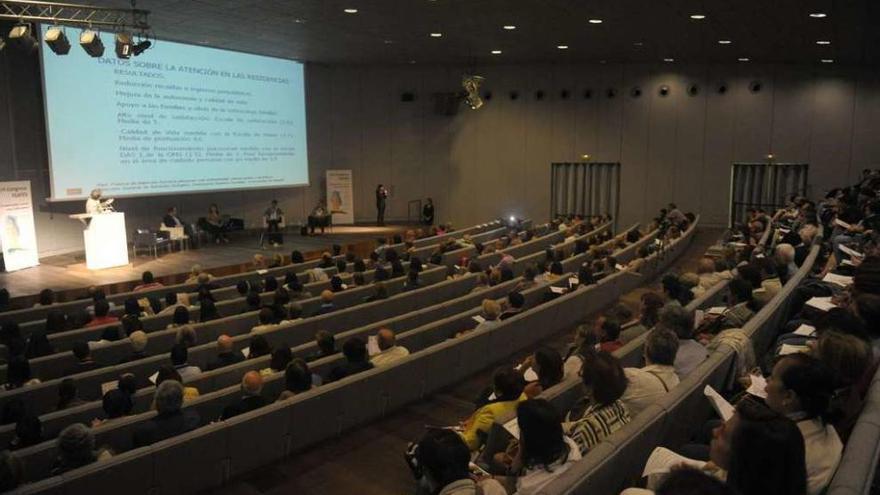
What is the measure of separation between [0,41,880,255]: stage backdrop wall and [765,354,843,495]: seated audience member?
14697 millimetres

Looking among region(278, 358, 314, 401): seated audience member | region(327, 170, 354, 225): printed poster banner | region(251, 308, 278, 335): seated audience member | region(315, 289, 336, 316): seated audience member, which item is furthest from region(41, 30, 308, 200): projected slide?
region(278, 358, 314, 401): seated audience member

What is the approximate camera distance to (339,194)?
18.7 m

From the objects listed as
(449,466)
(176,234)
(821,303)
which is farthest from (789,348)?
(176,234)

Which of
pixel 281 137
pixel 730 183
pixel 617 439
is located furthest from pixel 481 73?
pixel 617 439

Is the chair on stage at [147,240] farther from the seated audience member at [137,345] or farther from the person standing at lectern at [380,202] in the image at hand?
the seated audience member at [137,345]

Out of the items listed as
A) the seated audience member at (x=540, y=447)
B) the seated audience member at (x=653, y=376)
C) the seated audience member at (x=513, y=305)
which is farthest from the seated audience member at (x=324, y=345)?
the seated audience member at (x=540, y=447)

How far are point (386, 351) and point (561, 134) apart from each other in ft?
46.9

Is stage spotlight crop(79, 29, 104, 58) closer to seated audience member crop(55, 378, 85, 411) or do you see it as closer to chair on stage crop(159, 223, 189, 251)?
chair on stage crop(159, 223, 189, 251)

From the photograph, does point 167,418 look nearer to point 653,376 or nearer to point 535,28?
point 653,376

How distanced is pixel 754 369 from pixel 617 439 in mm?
→ 1910

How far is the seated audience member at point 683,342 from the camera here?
431 cm

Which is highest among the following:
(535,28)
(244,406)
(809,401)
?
(535,28)

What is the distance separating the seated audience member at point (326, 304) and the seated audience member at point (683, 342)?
163 inches

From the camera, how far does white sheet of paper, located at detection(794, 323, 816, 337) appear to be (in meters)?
4.33
